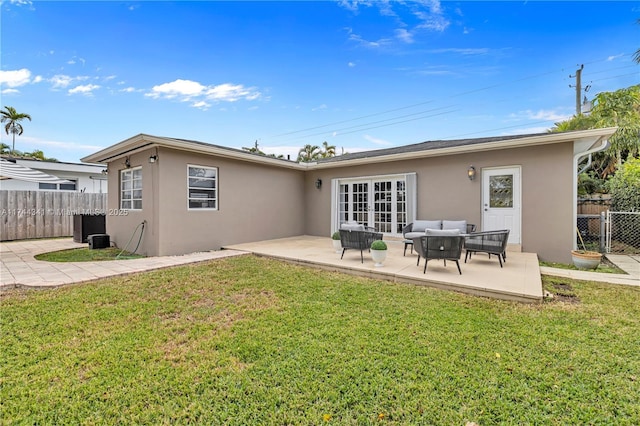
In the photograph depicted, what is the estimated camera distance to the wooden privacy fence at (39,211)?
10562 mm

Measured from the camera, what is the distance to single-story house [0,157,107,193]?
12586mm

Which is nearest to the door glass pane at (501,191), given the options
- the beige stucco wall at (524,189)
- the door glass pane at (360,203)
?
the beige stucco wall at (524,189)

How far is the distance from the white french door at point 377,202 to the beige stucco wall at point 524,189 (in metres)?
0.34

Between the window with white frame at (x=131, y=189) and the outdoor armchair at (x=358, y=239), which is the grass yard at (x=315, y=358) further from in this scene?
the window with white frame at (x=131, y=189)

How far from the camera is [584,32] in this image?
35.6 feet

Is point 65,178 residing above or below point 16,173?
above

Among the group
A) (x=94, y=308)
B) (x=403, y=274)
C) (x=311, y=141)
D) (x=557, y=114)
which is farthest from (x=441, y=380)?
(x=311, y=141)

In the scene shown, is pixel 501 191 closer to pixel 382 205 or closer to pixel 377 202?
pixel 382 205

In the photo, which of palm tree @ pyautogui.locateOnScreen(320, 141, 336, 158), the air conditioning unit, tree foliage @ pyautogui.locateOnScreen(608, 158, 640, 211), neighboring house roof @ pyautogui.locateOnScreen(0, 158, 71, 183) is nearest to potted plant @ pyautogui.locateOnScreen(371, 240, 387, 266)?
tree foliage @ pyautogui.locateOnScreen(608, 158, 640, 211)

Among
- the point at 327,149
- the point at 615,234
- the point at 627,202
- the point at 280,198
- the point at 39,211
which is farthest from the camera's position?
the point at 327,149

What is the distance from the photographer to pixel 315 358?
2.64 meters

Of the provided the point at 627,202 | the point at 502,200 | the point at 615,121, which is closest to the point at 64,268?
the point at 502,200

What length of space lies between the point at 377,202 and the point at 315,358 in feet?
25.3

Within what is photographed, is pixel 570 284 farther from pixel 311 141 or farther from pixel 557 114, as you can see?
pixel 311 141
